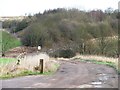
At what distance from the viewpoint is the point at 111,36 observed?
52281 mm

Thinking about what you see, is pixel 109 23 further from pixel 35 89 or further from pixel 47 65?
pixel 35 89

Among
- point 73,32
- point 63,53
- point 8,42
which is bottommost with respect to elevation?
point 63,53

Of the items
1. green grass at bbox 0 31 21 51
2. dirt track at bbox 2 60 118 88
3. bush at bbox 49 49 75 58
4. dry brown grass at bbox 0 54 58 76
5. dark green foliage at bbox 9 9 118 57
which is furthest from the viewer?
green grass at bbox 0 31 21 51

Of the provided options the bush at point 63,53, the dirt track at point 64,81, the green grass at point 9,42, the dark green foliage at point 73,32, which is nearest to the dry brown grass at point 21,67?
the dirt track at point 64,81

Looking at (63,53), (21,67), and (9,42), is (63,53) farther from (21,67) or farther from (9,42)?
(21,67)

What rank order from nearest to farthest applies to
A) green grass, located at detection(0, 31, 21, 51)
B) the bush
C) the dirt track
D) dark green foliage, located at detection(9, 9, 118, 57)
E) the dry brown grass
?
1. the dirt track
2. the dry brown grass
3. the bush
4. dark green foliage, located at detection(9, 9, 118, 57)
5. green grass, located at detection(0, 31, 21, 51)

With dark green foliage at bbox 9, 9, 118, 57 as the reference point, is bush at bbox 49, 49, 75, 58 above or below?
below

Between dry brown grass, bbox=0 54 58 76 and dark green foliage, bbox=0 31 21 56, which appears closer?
dry brown grass, bbox=0 54 58 76

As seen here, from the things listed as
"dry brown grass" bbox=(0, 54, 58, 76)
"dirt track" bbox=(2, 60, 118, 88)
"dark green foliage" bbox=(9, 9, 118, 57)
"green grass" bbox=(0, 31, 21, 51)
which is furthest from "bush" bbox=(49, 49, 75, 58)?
"dirt track" bbox=(2, 60, 118, 88)

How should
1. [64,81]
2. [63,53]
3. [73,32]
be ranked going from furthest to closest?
1. [73,32]
2. [63,53]
3. [64,81]

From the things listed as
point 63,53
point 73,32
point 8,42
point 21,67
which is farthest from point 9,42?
point 21,67

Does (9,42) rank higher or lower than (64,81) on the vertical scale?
higher

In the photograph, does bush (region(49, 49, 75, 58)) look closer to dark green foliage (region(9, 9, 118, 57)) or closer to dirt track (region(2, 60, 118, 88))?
dark green foliage (region(9, 9, 118, 57))

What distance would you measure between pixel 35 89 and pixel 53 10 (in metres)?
54.9
